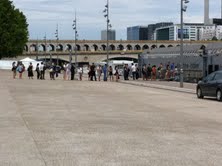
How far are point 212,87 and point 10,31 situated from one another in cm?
7427

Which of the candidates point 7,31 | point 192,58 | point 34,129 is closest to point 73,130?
point 34,129

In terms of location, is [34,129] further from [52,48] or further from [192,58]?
[52,48]

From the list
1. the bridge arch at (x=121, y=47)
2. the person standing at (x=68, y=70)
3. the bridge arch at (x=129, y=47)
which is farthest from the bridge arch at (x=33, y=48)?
the person standing at (x=68, y=70)

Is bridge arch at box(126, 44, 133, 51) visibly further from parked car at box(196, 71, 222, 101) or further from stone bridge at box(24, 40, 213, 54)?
parked car at box(196, 71, 222, 101)

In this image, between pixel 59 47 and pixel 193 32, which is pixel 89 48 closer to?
pixel 59 47

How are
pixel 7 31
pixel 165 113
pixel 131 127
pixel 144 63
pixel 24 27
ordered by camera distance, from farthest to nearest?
pixel 24 27 < pixel 7 31 < pixel 144 63 < pixel 165 113 < pixel 131 127

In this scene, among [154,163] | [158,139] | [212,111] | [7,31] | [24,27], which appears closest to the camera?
[154,163]

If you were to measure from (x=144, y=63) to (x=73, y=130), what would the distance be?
5426 centimetres

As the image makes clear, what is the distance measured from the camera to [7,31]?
98938mm

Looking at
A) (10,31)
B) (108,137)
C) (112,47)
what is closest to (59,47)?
(112,47)

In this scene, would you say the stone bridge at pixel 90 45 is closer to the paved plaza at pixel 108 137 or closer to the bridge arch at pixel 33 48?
the bridge arch at pixel 33 48

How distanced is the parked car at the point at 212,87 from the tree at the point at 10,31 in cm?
7048

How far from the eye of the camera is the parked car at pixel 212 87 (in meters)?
28.6

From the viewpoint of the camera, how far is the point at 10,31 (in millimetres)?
99562
